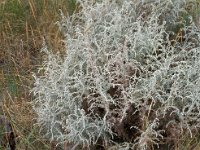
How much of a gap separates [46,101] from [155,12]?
30.4 inches

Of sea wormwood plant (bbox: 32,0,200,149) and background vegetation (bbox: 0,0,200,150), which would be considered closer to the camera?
sea wormwood plant (bbox: 32,0,200,149)

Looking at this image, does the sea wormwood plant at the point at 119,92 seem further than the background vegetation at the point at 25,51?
No

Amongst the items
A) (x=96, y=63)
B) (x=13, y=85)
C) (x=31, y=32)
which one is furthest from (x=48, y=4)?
(x=96, y=63)

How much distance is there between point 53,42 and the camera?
2.58 meters

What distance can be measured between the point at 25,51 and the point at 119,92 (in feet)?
2.83

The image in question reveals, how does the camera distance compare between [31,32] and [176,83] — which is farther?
[31,32]

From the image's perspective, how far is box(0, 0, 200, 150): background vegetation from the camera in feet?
6.93

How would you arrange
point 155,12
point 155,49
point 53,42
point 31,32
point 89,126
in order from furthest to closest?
point 31,32, point 53,42, point 155,12, point 155,49, point 89,126

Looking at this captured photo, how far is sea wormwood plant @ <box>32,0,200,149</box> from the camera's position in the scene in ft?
6.39

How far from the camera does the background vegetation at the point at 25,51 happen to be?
6.93ft

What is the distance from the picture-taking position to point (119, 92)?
2047 millimetres

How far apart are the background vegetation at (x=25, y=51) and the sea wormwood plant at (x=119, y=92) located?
0.09 meters

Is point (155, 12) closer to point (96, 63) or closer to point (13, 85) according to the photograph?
point (96, 63)

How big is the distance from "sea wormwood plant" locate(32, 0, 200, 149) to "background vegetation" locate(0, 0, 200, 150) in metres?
0.09
